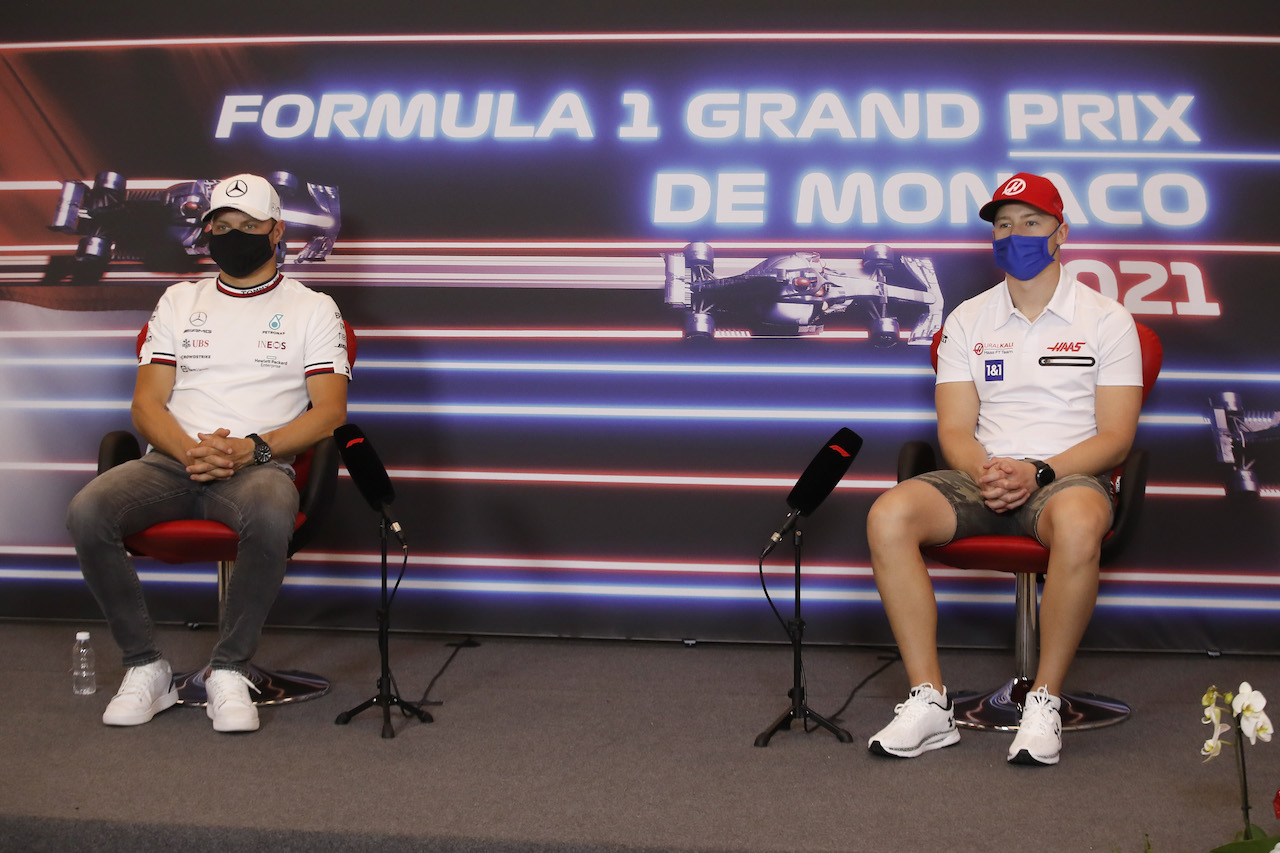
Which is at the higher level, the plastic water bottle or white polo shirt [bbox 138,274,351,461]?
white polo shirt [bbox 138,274,351,461]

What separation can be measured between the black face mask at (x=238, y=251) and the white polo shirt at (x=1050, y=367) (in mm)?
2047

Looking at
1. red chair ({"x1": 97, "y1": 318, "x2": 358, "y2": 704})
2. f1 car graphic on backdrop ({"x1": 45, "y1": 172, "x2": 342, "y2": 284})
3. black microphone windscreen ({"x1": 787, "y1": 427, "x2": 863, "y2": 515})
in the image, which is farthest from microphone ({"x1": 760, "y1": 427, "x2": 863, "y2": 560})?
f1 car graphic on backdrop ({"x1": 45, "y1": 172, "x2": 342, "y2": 284})

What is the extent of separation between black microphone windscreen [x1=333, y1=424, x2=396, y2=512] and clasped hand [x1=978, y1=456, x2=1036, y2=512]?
1.52 m

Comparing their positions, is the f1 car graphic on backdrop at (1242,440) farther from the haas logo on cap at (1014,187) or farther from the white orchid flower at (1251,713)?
the white orchid flower at (1251,713)

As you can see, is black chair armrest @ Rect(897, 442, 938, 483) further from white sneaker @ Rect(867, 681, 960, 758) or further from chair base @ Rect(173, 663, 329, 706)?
chair base @ Rect(173, 663, 329, 706)

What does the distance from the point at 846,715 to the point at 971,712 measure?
1.08 ft

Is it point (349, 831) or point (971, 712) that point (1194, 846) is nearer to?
point (971, 712)

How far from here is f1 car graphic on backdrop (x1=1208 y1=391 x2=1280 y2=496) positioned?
3662 mm

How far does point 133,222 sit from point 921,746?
3.30 metres

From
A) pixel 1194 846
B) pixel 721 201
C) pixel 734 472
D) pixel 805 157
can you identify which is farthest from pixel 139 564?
pixel 1194 846

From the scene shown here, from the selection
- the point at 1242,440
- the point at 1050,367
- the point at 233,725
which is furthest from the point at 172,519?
the point at 1242,440

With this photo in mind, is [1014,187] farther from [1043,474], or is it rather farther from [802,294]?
[802,294]

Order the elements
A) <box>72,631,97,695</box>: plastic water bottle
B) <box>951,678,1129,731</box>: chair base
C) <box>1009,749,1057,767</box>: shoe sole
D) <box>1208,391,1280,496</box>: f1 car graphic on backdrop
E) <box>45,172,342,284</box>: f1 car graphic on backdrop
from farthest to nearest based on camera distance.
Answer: <box>45,172,342,284</box>: f1 car graphic on backdrop, <box>1208,391,1280,496</box>: f1 car graphic on backdrop, <box>72,631,97,695</box>: plastic water bottle, <box>951,678,1129,731</box>: chair base, <box>1009,749,1057,767</box>: shoe sole

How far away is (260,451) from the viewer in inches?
118
